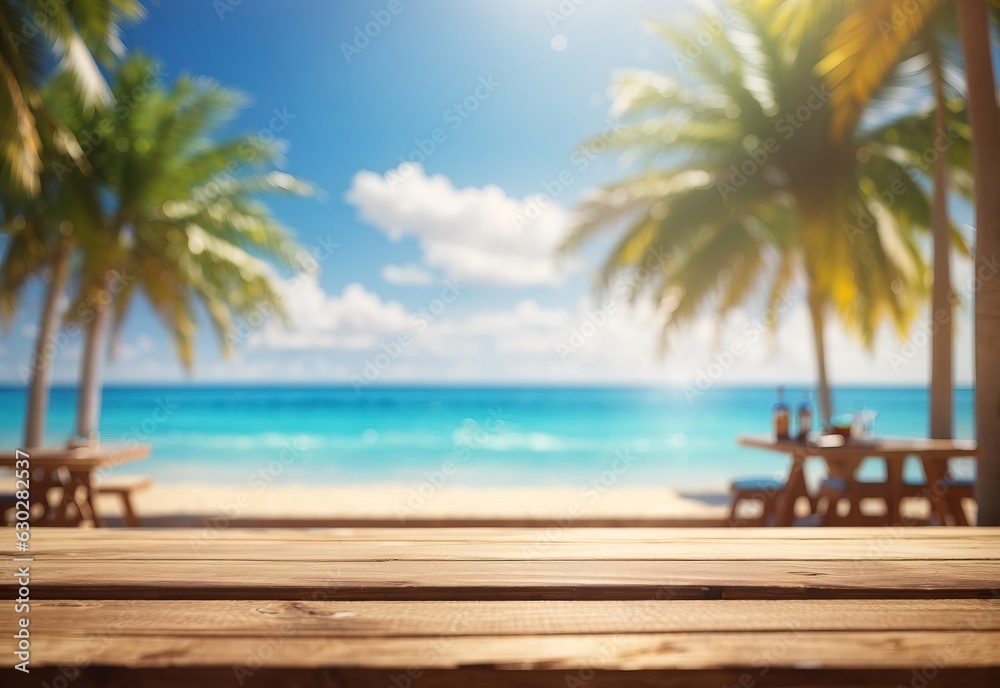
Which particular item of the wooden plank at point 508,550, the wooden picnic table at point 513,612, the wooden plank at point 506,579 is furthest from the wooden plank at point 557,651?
the wooden plank at point 508,550

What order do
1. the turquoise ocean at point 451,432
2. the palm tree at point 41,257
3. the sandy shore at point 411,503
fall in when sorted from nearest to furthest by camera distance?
the sandy shore at point 411,503
the palm tree at point 41,257
the turquoise ocean at point 451,432

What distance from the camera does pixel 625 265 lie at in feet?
28.3

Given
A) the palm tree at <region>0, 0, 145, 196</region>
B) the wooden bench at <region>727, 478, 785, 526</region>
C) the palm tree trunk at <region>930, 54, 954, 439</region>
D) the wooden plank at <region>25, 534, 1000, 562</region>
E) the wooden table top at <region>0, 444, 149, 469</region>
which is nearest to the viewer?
the wooden plank at <region>25, 534, 1000, 562</region>

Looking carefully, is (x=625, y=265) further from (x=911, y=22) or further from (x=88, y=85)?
(x=88, y=85)

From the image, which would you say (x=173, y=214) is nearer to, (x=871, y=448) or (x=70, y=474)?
(x=70, y=474)

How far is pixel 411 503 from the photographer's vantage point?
8938 mm


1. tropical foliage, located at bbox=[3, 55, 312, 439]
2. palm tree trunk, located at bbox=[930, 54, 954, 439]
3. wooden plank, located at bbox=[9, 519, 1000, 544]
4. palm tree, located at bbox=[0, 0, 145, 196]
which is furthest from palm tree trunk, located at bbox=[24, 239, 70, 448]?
palm tree trunk, located at bbox=[930, 54, 954, 439]

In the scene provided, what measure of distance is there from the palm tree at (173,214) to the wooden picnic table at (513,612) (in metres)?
8.14

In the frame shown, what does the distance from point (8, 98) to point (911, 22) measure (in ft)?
25.5

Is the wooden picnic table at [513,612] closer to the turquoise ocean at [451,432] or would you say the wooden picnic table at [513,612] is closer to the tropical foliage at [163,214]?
the tropical foliage at [163,214]

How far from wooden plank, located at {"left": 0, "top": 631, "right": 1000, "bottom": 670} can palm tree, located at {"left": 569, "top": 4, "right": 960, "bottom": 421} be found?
6723 mm

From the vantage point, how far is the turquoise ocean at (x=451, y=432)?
1648cm

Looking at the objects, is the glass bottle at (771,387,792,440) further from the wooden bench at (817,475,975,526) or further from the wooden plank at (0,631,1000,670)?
the wooden plank at (0,631,1000,670)

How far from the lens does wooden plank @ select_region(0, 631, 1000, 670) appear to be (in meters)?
0.83
